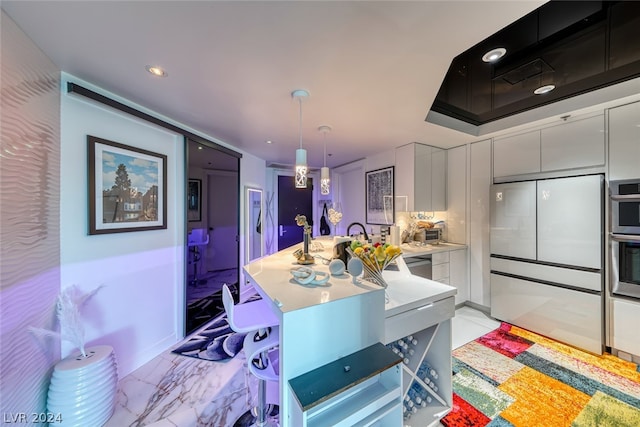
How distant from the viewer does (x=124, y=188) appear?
197 cm

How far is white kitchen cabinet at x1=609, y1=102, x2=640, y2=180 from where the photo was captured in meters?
2.05

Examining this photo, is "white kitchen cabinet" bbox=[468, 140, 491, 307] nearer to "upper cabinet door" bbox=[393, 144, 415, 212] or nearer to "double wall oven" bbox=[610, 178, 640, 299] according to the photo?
"upper cabinet door" bbox=[393, 144, 415, 212]

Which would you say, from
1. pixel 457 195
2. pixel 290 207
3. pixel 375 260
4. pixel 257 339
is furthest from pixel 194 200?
pixel 457 195

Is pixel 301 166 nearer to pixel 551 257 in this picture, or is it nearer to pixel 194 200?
pixel 194 200

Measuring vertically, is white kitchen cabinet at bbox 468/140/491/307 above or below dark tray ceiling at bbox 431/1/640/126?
below

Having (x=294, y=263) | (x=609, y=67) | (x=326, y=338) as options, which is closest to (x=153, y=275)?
(x=294, y=263)

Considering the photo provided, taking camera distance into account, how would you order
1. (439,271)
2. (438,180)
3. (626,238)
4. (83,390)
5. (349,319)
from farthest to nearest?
(438,180)
(439,271)
(626,238)
(83,390)
(349,319)

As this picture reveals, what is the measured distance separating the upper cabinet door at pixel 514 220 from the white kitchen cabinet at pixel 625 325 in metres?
0.72

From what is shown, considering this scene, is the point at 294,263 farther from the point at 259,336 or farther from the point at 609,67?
the point at 609,67

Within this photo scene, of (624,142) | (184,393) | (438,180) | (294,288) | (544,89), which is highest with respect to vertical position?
(544,89)

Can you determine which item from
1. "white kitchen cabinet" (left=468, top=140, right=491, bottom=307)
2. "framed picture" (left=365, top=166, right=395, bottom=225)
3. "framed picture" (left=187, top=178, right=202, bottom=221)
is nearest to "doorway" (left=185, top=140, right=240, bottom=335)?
"framed picture" (left=187, top=178, right=202, bottom=221)

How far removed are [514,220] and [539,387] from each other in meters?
1.79

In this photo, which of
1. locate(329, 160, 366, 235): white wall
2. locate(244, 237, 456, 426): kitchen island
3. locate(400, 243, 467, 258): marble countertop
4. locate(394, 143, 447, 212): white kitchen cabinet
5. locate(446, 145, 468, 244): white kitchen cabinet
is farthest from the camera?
locate(329, 160, 366, 235): white wall

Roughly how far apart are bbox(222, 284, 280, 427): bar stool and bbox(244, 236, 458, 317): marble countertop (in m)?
0.18
